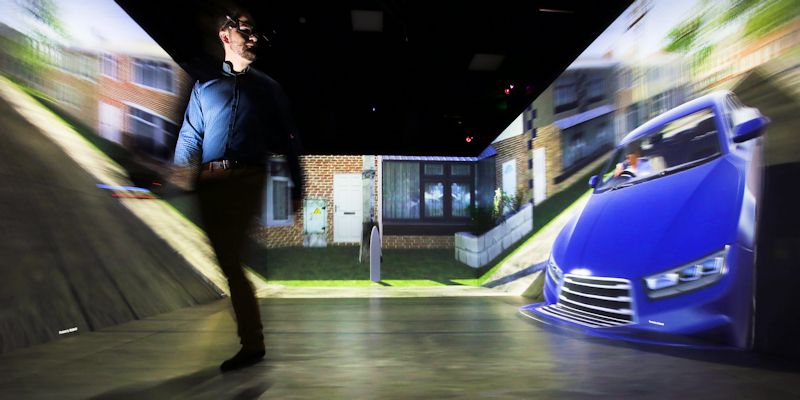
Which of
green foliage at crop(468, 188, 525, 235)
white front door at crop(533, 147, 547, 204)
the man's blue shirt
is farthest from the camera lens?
green foliage at crop(468, 188, 525, 235)

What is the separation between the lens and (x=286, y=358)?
194cm

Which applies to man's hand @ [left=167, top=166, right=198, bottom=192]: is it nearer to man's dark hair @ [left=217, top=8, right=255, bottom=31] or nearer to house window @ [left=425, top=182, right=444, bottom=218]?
man's dark hair @ [left=217, top=8, right=255, bottom=31]

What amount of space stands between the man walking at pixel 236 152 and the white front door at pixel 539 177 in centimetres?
299

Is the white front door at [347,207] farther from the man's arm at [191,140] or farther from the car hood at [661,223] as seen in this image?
the man's arm at [191,140]

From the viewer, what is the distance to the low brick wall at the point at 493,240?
188 inches

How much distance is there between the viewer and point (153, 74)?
3523mm

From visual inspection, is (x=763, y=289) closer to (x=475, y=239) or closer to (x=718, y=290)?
(x=718, y=290)

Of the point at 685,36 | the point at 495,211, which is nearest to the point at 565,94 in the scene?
the point at 685,36

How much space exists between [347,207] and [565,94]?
553cm

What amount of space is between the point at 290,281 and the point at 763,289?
5026 mm

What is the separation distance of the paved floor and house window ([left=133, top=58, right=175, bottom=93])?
6.30ft

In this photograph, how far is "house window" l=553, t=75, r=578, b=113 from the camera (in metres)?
3.65

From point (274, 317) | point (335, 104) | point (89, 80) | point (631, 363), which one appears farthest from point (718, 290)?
point (335, 104)

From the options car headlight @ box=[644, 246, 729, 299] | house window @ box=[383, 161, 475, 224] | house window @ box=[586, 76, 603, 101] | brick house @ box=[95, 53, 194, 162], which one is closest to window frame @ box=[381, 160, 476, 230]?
house window @ box=[383, 161, 475, 224]
